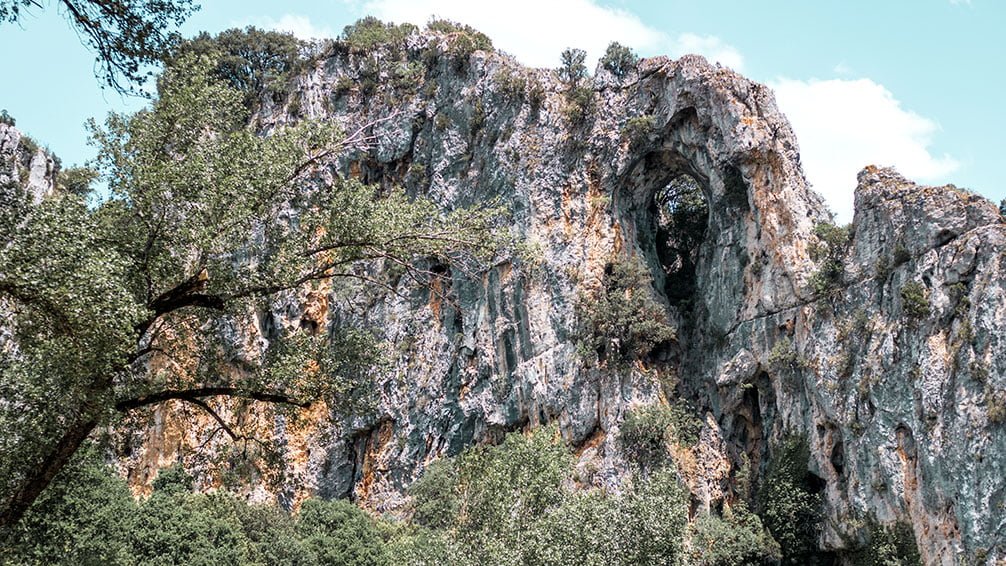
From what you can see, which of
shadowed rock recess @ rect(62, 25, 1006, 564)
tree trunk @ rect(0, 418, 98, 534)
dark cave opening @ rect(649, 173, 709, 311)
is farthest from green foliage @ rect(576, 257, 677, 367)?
tree trunk @ rect(0, 418, 98, 534)

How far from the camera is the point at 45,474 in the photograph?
33.4 feet

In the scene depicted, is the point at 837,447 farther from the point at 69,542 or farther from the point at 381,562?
the point at 69,542

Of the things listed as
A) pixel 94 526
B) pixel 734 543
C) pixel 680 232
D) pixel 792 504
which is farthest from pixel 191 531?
pixel 680 232

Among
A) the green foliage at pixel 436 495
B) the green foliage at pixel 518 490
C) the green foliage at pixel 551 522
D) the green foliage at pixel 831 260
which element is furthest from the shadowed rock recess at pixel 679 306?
the green foliage at pixel 551 522

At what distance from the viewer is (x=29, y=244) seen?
925 cm

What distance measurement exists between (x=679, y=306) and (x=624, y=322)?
4734 mm

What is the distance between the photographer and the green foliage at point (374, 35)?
53594 millimetres

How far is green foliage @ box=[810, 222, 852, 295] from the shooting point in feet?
109

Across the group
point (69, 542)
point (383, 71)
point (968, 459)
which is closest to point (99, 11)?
point (69, 542)

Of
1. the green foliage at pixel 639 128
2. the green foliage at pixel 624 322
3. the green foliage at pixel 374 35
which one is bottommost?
the green foliage at pixel 624 322

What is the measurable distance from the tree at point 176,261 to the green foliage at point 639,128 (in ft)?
93.2

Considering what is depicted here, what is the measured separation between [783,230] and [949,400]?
1056 cm

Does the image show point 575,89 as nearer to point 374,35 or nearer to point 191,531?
point 374,35

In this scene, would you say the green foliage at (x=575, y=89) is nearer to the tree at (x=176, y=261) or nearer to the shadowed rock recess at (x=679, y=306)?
the shadowed rock recess at (x=679, y=306)
